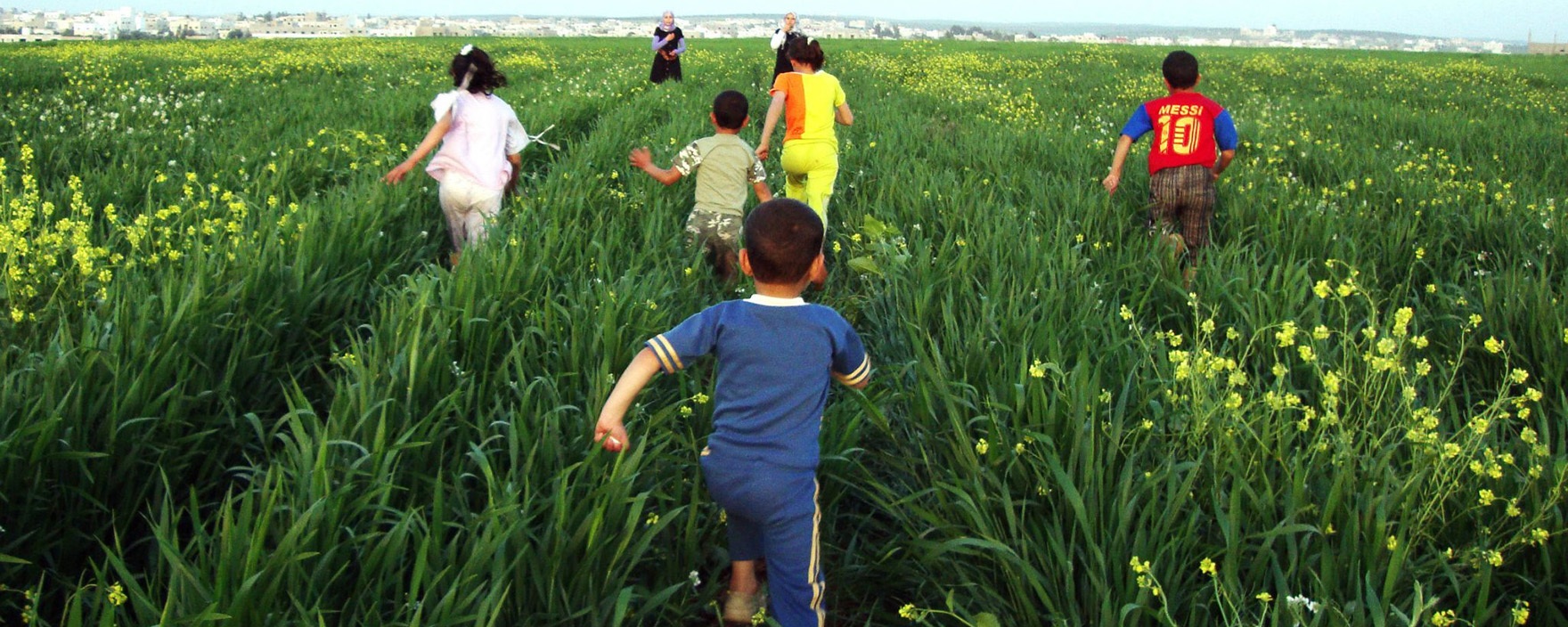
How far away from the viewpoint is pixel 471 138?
213 inches

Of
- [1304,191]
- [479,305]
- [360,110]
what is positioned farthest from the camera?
Result: [360,110]

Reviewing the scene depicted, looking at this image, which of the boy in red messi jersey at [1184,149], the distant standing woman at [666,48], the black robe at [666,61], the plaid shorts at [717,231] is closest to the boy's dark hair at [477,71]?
the plaid shorts at [717,231]

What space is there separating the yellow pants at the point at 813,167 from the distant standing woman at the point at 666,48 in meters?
9.97

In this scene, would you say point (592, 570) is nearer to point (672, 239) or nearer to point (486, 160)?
point (672, 239)

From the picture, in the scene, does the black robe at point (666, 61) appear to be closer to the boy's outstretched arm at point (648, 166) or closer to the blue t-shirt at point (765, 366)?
the boy's outstretched arm at point (648, 166)

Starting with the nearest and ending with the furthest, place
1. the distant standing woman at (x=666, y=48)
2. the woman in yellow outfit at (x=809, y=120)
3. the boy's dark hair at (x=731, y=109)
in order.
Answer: the boy's dark hair at (x=731, y=109)
the woman in yellow outfit at (x=809, y=120)
the distant standing woman at (x=666, y=48)

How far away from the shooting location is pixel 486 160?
5.45m

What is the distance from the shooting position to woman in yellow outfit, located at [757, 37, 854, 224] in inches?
237

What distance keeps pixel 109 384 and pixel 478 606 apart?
139cm

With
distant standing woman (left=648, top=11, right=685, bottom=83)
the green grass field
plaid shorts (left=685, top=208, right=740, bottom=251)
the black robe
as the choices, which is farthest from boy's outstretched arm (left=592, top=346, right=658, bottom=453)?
the black robe

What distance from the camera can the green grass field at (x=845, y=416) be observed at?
222cm

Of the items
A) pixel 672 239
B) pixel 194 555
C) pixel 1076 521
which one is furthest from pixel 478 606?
pixel 672 239

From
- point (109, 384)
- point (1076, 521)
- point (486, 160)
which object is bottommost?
point (1076, 521)

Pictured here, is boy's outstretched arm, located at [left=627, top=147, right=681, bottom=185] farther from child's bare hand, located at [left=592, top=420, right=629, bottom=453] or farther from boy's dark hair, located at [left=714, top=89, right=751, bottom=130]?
child's bare hand, located at [left=592, top=420, right=629, bottom=453]
